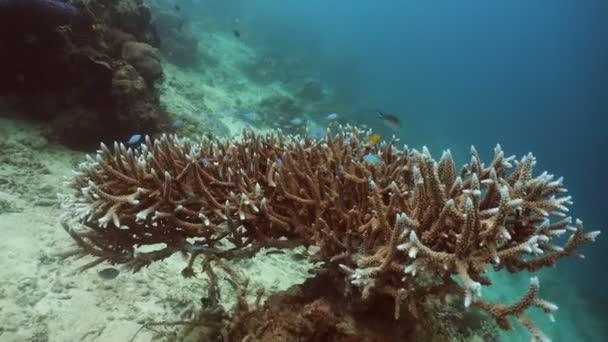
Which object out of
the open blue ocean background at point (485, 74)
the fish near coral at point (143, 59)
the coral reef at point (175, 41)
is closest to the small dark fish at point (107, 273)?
the fish near coral at point (143, 59)

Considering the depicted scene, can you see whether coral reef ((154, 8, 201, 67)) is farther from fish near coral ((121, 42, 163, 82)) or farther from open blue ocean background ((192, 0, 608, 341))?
fish near coral ((121, 42, 163, 82))

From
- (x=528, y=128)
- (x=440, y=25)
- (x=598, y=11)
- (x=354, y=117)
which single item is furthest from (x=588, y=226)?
(x=440, y=25)

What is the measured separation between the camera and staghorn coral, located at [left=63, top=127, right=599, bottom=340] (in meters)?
2.41

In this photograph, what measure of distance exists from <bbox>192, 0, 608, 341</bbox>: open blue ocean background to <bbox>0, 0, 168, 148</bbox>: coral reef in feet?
51.6

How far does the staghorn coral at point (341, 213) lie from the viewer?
2408mm

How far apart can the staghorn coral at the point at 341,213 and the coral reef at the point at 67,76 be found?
376 centimetres

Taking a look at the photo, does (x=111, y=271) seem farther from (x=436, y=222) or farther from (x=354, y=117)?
(x=354, y=117)

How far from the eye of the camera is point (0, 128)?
5.88m

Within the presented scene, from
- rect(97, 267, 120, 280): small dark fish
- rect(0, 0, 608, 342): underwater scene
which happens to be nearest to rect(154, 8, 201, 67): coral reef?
rect(0, 0, 608, 342): underwater scene

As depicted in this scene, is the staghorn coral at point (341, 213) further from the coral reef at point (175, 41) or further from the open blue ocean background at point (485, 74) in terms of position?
the coral reef at point (175, 41)

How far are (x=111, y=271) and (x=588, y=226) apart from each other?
36260 millimetres

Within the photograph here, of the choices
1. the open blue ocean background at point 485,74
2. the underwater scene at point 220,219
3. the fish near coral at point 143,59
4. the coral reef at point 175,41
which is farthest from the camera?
the open blue ocean background at point 485,74

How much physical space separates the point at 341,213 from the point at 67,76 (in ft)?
21.0

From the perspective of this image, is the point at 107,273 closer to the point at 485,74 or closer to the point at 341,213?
the point at 341,213
